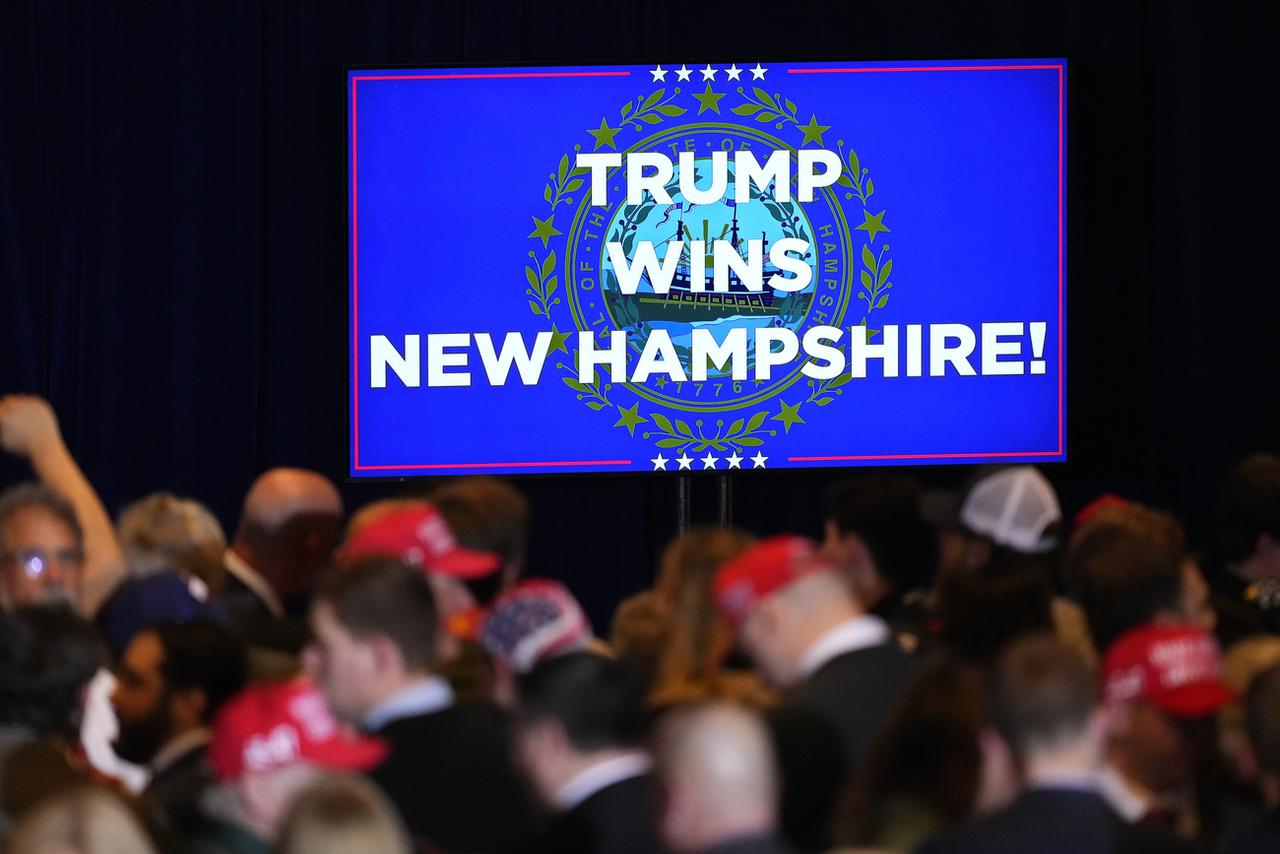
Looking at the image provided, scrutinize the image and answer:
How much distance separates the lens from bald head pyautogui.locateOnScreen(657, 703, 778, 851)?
215cm

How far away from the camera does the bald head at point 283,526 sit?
387 centimetres

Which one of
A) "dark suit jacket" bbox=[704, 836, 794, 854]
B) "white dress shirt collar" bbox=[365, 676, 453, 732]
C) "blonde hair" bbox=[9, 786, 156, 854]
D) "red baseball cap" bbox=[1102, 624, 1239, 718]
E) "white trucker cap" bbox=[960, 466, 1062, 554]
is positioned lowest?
"dark suit jacket" bbox=[704, 836, 794, 854]

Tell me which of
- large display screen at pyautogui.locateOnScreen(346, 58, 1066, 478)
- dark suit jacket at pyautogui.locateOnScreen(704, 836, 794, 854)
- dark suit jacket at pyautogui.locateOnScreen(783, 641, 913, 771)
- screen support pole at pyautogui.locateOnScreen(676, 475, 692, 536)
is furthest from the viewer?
screen support pole at pyautogui.locateOnScreen(676, 475, 692, 536)

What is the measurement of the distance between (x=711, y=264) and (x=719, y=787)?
4.10 m

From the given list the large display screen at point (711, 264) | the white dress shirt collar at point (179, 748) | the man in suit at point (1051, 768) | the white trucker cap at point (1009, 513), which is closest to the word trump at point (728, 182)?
the large display screen at point (711, 264)

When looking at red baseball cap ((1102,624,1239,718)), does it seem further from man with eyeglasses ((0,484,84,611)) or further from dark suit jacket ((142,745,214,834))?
man with eyeglasses ((0,484,84,611))

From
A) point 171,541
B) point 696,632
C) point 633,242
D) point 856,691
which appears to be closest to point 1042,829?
point 856,691

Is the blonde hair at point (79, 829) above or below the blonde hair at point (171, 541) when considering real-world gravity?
below

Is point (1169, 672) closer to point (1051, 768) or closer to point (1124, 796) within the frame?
point (1124, 796)

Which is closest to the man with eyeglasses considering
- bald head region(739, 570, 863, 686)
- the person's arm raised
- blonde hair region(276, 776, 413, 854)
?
the person's arm raised

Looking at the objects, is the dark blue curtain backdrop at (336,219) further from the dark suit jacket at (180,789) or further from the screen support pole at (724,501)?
the dark suit jacket at (180,789)

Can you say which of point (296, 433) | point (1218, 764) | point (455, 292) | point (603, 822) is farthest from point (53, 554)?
point (296, 433)

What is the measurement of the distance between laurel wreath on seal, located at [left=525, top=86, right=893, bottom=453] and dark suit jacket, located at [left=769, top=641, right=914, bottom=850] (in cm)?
316

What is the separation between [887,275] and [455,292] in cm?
139
